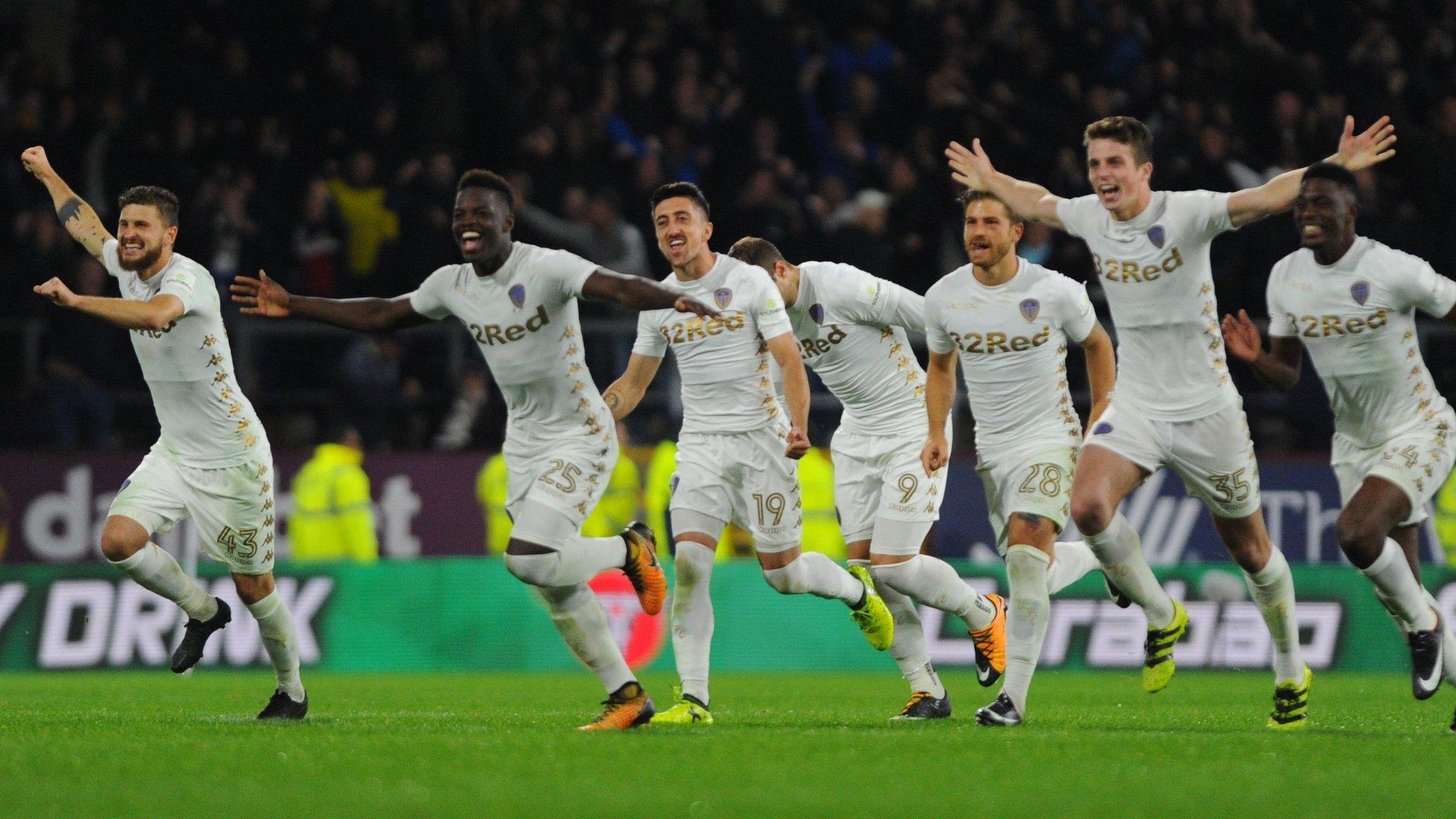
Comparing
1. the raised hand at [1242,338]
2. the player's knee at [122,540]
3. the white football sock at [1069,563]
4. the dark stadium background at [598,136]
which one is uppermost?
the dark stadium background at [598,136]

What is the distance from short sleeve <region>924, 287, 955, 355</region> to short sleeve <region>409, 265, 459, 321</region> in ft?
7.94

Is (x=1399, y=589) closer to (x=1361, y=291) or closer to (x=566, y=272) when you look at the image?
(x=1361, y=291)

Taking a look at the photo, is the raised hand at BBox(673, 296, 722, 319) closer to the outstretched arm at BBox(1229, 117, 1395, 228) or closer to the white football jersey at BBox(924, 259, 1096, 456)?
the white football jersey at BBox(924, 259, 1096, 456)

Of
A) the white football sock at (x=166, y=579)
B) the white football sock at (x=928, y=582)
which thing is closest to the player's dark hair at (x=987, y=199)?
the white football sock at (x=928, y=582)

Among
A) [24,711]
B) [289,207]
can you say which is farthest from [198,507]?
[289,207]

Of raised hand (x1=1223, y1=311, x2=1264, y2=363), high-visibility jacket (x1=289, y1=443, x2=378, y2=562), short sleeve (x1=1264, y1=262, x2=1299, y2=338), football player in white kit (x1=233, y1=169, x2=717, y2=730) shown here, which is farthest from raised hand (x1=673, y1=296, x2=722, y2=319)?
high-visibility jacket (x1=289, y1=443, x2=378, y2=562)

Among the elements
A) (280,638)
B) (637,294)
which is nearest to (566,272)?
(637,294)

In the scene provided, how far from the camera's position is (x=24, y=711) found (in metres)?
10.9

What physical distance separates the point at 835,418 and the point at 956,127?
3.46 metres

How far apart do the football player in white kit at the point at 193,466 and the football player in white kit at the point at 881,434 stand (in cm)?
277

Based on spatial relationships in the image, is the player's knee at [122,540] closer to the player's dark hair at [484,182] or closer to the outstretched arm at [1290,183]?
the player's dark hair at [484,182]

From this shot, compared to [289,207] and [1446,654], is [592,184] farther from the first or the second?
[1446,654]

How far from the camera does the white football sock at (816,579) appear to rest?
1038 centimetres

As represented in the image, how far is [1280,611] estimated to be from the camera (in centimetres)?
948
